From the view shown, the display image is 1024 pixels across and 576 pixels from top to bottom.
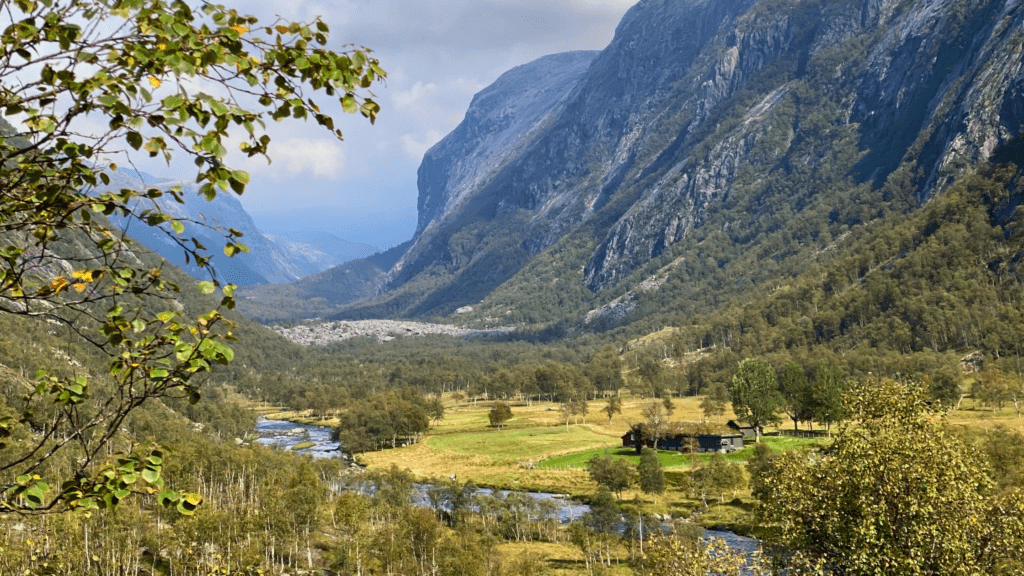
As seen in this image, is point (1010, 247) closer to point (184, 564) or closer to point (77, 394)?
point (184, 564)

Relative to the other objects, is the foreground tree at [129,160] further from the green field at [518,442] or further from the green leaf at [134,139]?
the green field at [518,442]

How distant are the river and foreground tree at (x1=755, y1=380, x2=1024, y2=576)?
30.5 feet

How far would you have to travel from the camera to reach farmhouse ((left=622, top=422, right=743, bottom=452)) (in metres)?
108

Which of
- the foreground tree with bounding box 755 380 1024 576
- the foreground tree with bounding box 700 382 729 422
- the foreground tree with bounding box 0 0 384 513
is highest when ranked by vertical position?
the foreground tree with bounding box 0 0 384 513

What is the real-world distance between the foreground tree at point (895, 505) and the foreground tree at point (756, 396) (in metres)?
92.5

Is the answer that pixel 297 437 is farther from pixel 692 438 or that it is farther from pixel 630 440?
pixel 692 438

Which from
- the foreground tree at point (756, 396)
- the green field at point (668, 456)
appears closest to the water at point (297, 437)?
the green field at point (668, 456)

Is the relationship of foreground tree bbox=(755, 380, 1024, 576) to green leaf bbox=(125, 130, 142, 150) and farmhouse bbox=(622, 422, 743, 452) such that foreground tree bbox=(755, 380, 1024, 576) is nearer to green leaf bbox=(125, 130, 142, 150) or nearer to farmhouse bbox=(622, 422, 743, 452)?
green leaf bbox=(125, 130, 142, 150)

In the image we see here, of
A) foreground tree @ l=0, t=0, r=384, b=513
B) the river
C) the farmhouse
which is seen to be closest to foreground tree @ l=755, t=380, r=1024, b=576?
the river

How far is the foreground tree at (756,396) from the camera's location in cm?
11162

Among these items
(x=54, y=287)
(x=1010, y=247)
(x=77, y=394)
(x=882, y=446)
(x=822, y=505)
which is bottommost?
(x=822, y=505)

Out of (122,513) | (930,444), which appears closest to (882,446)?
(930,444)

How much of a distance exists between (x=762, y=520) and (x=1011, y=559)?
8573mm

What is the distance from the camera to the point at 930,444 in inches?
816
